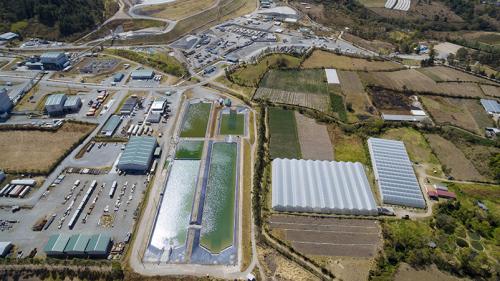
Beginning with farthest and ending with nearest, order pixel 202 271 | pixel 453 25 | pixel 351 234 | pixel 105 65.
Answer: pixel 453 25
pixel 105 65
pixel 351 234
pixel 202 271

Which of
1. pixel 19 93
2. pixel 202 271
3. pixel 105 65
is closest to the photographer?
pixel 202 271

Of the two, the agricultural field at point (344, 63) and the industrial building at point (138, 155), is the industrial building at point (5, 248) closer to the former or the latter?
the industrial building at point (138, 155)

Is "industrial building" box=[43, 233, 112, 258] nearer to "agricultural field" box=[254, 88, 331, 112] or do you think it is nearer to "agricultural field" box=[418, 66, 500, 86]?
"agricultural field" box=[254, 88, 331, 112]

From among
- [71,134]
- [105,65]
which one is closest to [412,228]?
[71,134]

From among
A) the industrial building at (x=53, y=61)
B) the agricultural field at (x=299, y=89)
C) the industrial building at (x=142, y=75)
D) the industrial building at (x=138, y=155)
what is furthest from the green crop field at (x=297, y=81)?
the industrial building at (x=53, y=61)

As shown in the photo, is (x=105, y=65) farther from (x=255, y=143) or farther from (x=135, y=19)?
(x=255, y=143)

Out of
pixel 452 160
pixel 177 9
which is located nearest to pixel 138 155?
pixel 452 160

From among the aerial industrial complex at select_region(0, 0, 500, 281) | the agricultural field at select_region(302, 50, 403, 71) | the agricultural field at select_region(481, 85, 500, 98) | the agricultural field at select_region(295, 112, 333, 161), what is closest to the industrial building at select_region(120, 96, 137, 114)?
the aerial industrial complex at select_region(0, 0, 500, 281)
